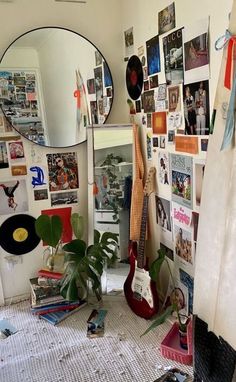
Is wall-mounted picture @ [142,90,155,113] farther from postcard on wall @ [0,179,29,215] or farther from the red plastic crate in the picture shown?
the red plastic crate

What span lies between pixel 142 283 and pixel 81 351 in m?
0.52

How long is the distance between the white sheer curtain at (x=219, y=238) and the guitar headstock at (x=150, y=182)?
28.8 inches

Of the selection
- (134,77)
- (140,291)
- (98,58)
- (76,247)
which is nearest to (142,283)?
(140,291)

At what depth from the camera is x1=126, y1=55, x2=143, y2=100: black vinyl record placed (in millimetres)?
2240

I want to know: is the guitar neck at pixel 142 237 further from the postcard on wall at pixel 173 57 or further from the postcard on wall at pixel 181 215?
the postcard on wall at pixel 173 57

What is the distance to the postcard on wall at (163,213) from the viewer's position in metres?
2.14

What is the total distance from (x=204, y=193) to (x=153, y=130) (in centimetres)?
79

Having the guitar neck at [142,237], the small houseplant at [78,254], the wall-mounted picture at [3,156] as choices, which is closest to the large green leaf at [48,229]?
the small houseplant at [78,254]

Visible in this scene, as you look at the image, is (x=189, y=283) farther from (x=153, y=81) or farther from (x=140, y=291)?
(x=153, y=81)

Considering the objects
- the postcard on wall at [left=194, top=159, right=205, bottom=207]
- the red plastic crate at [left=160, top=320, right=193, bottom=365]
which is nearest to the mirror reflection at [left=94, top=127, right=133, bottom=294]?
the red plastic crate at [left=160, top=320, right=193, bottom=365]

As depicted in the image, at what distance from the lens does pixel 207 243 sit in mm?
1467

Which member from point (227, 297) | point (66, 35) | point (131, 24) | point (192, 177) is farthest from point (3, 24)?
point (227, 297)

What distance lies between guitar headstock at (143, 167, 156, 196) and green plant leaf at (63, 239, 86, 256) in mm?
531

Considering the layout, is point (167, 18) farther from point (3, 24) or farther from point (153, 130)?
point (3, 24)
